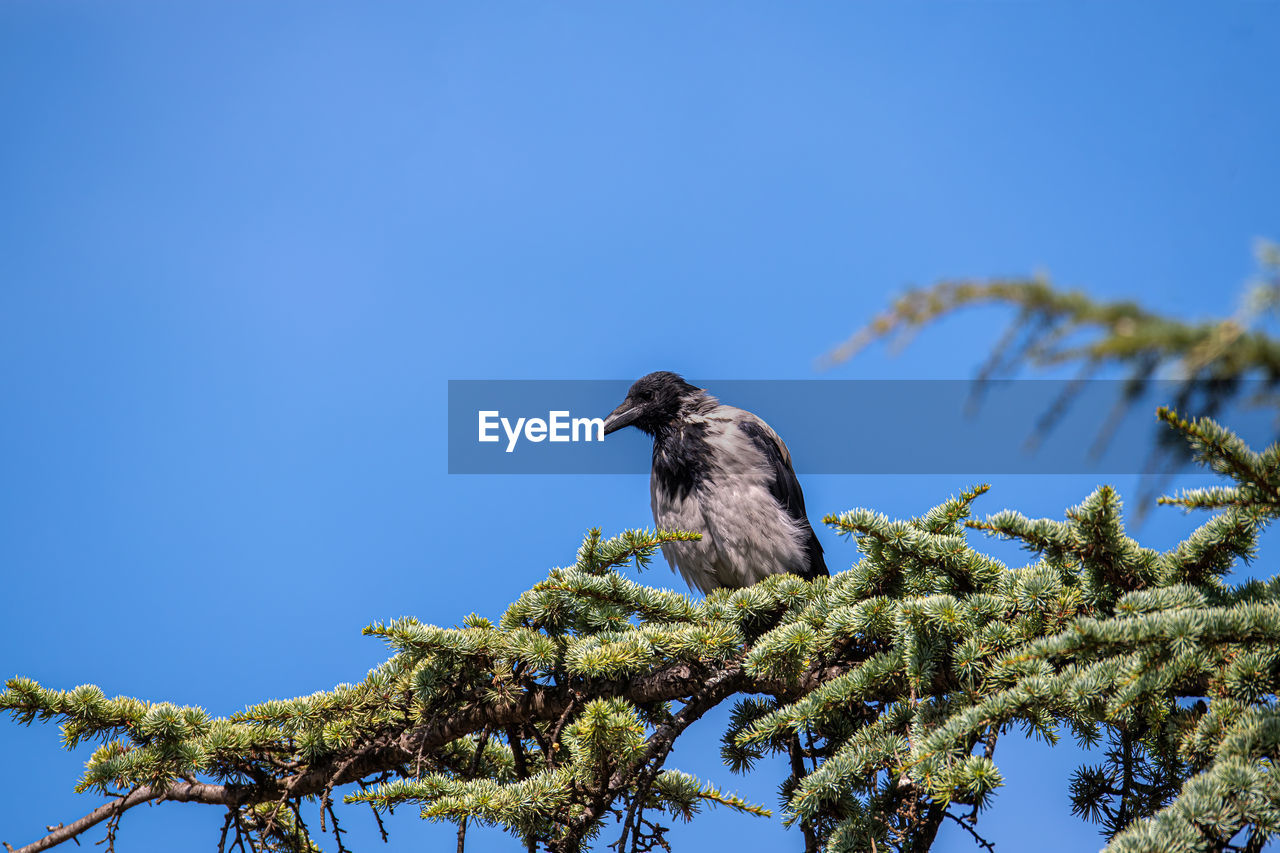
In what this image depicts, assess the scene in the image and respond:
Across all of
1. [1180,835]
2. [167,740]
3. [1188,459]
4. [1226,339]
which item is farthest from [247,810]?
[1226,339]

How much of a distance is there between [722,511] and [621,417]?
1045 millimetres

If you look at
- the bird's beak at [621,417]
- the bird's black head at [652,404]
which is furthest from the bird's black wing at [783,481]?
the bird's beak at [621,417]

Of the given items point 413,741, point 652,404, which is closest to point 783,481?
point 652,404

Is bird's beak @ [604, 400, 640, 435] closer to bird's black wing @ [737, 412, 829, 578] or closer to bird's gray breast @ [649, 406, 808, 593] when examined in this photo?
bird's gray breast @ [649, 406, 808, 593]

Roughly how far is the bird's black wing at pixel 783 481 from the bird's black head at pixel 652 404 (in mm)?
476

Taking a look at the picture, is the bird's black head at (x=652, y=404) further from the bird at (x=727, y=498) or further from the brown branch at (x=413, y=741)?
the brown branch at (x=413, y=741)

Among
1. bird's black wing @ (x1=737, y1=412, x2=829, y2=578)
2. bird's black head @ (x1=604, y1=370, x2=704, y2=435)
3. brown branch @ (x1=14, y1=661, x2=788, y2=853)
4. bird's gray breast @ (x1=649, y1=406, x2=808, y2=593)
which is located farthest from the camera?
bird's black head @ (x1=604, y1=370, x2=704, y2=435)

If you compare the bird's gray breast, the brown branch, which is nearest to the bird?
the bird's gray breast

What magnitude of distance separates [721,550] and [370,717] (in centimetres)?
267

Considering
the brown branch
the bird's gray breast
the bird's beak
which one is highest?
the bird's beak

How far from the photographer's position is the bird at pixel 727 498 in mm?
5695

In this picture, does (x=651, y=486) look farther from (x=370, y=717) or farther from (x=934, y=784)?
(x=934, y=784)

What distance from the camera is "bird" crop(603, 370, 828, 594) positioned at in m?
5.70

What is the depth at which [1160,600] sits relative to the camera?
2.47 meters
